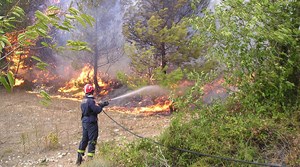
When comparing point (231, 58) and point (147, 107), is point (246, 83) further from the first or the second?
point (147, 107)

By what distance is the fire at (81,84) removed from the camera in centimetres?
1775

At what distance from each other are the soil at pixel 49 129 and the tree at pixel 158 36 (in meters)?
2.35

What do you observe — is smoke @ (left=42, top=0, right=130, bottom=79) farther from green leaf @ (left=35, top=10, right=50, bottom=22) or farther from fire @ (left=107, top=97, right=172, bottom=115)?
green leaf @ (left=35, top=10, right=50, bottom=22)

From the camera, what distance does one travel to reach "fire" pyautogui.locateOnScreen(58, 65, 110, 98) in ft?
58.2

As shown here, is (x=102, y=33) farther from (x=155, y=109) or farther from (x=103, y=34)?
(x=155, y=109)

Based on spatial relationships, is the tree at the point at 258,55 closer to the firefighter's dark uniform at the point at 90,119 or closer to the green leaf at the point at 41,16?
the firefighter's dark uniform at the point at 90,119

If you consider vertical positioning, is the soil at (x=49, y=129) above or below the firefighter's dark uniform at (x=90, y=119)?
below

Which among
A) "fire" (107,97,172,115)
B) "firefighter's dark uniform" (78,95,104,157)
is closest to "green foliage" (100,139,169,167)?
"firefighter's dark uniform" (78,95,104,157)

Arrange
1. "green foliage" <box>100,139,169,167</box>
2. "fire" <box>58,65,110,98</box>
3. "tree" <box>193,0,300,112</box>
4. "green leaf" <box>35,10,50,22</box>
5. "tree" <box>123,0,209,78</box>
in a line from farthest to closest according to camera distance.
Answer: "fire" <box>58,65,110,98</box>
"tree" <box>123,0,209,78</box>
"green foliage" <box>100,139,169,167</box>
"tree" <box>193,0,300,112</box>
"green leaf" <box>35,10,50,22</box>

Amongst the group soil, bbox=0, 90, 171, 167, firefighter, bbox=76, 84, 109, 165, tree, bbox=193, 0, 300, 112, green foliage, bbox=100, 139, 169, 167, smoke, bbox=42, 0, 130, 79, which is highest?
smoke, bbox=42, 0, 130, 79

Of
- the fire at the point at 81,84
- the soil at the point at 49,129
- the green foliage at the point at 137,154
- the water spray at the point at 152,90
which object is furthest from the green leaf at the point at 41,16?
the fire at the point at 81,84

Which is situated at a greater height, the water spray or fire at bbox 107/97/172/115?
the water spray

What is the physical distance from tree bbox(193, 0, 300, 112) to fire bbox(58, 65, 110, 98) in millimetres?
12384

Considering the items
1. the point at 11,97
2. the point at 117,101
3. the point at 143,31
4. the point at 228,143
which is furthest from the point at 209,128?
the point at 11,97
